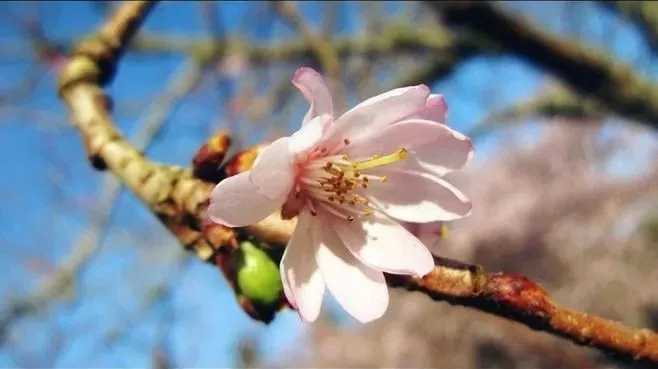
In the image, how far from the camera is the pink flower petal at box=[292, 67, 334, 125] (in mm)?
720

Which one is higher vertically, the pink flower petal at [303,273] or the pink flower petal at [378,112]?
the pink flower petal at [378,112]

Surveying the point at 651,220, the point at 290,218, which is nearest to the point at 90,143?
the point at 290,218

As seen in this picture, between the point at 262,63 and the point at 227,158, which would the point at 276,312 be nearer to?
the point at 227,158

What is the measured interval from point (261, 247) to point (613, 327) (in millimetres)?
339

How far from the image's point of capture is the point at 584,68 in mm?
3186

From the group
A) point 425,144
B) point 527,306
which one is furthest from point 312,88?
point 527,306

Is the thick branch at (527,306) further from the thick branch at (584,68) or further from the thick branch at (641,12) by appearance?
the thick branch at (641,12)

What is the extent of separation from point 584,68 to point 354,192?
2563 millimetres

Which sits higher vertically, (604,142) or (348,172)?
(348,172)

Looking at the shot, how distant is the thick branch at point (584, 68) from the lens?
3.06m

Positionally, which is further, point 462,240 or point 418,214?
point 462,240

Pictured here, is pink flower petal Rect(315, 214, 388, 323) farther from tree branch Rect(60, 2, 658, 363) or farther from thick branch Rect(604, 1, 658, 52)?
thick branch Rect(604, 1, 658, 52)

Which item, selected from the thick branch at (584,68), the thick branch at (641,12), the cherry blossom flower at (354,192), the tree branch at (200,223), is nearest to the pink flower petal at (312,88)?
the cherry blossom flower at (354,192)

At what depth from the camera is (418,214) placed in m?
0.84
